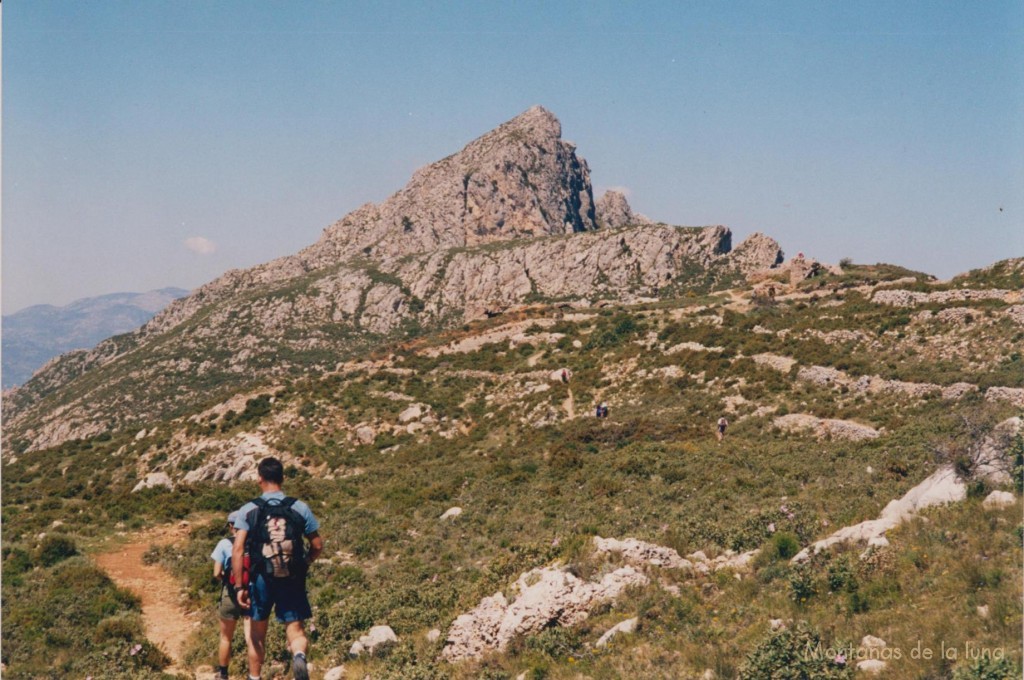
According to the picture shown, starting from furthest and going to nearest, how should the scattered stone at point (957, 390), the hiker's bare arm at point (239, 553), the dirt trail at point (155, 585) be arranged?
the scattered stone at point (957, 390)
the dirt trail at point (155, 585)
the hiker's bare arm at point (239, 553)

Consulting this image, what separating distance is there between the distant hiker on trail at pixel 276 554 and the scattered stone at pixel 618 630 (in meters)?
4.67

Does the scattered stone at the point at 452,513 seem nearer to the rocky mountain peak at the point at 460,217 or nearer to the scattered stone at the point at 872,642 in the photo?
the scattered stone at the point at 872,642

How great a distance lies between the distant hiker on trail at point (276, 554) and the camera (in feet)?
22.4

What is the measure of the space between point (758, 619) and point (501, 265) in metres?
145

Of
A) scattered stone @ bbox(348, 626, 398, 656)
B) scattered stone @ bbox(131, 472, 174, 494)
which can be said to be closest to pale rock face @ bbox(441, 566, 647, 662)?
scattered stone @ bbox(348, 626, 398, 656)

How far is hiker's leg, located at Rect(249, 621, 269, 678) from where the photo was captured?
7.45 metres

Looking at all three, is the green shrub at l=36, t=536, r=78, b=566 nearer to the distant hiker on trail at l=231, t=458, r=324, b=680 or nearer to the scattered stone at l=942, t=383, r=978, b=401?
the distant hiker on trail at l=231, t=458, r=324, b=680

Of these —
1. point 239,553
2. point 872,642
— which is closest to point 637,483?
point 872,642

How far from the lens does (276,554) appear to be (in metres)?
6.82

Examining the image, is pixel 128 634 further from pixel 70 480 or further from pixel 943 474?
pixel 70 480

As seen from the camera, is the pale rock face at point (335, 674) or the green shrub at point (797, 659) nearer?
the green shrub at point (797, 659)

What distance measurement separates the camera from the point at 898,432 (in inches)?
931

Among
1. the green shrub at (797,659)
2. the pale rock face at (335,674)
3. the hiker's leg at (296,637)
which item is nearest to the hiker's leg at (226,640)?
the pale rock face at (335,674)

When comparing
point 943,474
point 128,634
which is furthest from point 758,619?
point 128,634
